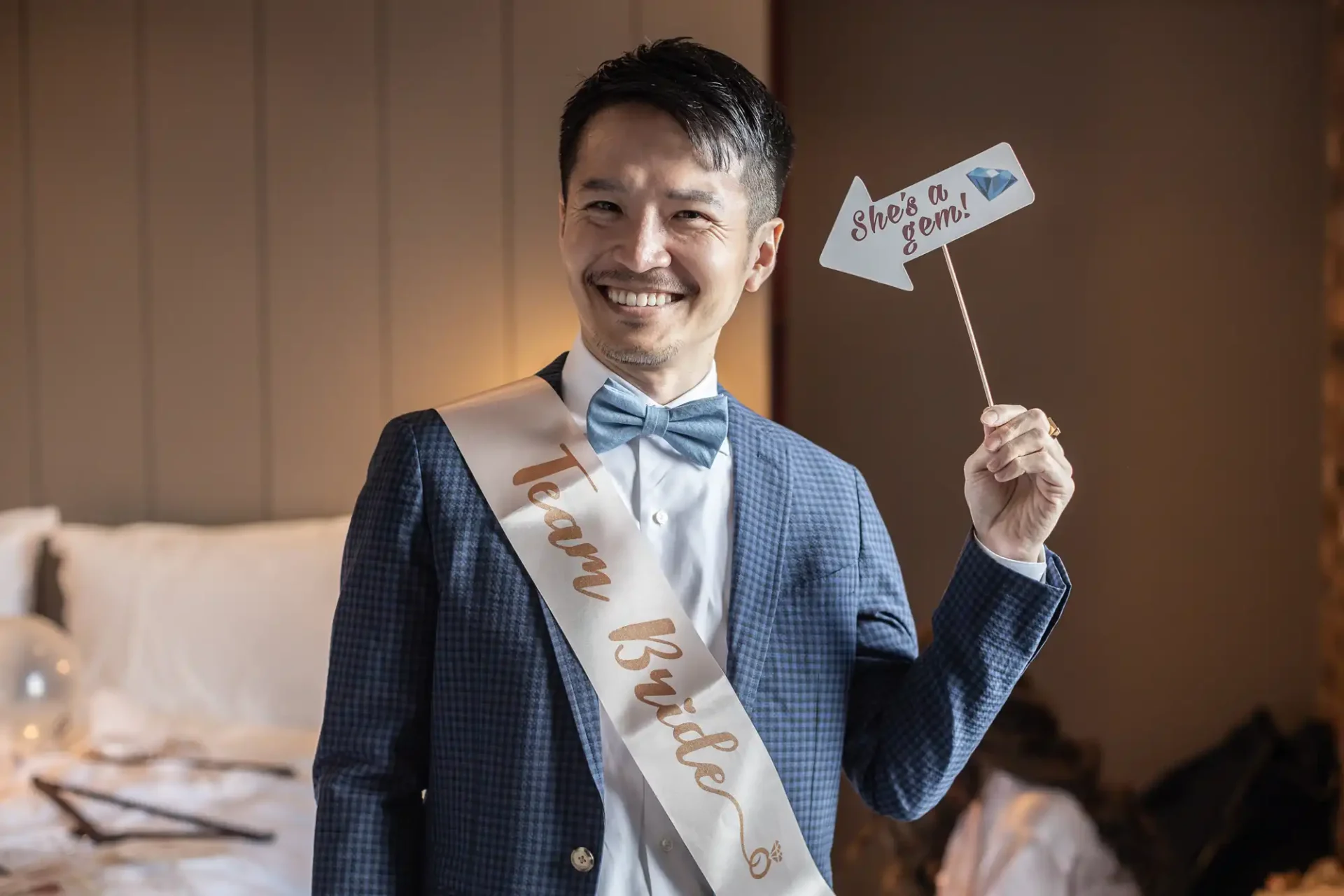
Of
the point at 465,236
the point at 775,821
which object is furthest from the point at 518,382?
the point at 465,236

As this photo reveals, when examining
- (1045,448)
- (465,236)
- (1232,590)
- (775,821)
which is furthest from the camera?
(465,236)

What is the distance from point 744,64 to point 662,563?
5.42 feet

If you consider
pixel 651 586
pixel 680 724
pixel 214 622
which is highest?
pixel 651 586

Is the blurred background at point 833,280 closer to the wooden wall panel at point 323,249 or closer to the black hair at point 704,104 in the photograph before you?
the wooden wall panel at point 323,249

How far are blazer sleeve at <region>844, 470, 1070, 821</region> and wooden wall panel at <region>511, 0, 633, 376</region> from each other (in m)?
1.58

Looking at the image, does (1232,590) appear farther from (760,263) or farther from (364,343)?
(364,343)

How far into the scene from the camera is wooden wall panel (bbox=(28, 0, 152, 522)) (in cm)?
285

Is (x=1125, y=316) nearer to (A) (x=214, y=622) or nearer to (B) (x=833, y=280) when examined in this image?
(B) (x=833, y=280)

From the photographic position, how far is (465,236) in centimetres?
276

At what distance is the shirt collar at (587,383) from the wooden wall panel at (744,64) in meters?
1.28

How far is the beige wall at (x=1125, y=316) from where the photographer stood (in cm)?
247

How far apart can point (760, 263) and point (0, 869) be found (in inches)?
59.1

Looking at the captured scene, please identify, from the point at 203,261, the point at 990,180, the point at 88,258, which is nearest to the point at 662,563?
the point at 990,180

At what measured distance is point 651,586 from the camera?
119cm
